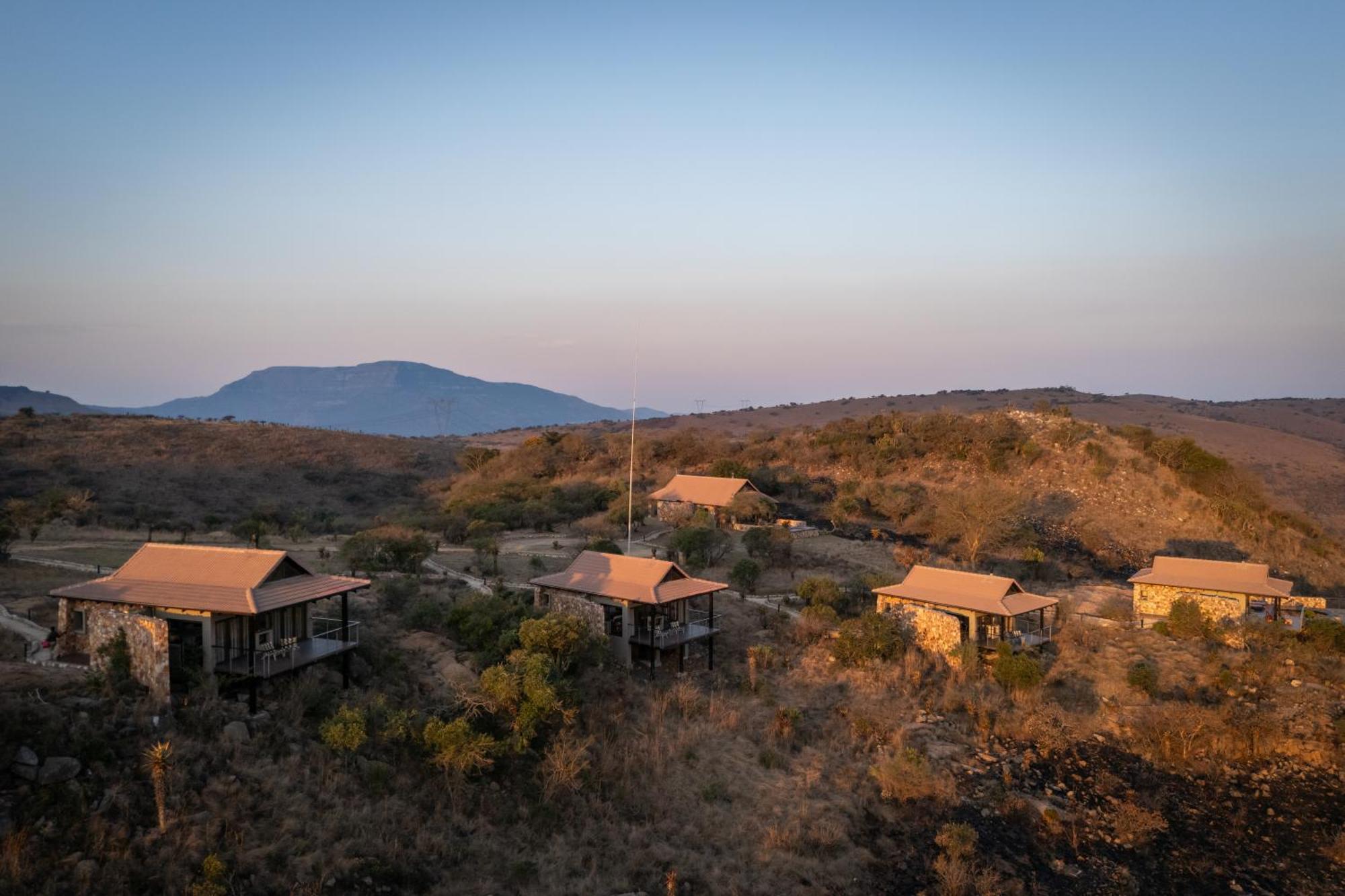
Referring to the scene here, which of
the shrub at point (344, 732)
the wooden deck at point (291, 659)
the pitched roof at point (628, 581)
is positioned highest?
the pitched roof at point (628, 581)

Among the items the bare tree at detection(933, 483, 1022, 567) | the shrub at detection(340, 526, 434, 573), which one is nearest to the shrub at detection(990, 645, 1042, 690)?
the bare tree at detection(933, 483, 1022, 567)

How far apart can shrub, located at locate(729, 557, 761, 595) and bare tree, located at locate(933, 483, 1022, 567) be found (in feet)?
38.3

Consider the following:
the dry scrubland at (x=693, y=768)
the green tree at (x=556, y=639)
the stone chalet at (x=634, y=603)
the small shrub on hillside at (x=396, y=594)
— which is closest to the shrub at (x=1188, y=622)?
the dry scrubland at (x=693, y=768)

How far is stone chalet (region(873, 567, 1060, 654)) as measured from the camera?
25531mm

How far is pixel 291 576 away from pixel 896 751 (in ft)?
48.8

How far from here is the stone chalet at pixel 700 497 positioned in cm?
4572

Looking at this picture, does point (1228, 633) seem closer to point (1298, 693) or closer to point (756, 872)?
point (1298, 693)

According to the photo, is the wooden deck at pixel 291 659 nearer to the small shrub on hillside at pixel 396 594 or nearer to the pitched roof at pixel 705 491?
the small shrub on hillside at pixel 396 594

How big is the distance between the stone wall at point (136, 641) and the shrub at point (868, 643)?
58.3 ft

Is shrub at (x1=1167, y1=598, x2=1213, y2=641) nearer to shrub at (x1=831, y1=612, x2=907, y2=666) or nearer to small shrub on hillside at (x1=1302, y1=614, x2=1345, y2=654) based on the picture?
small shrub on hillside at (x1=1302, y1=614, x2=1345, y2=654)

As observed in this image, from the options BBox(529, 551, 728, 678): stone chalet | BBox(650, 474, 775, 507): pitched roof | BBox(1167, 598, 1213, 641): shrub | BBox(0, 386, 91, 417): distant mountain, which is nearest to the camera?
BBox(529, 551, 728, 678): stone chalet

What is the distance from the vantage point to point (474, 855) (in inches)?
560

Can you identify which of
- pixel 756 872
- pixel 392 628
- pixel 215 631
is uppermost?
pixel 215 631

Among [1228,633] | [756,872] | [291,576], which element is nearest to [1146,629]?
[1228,633]
